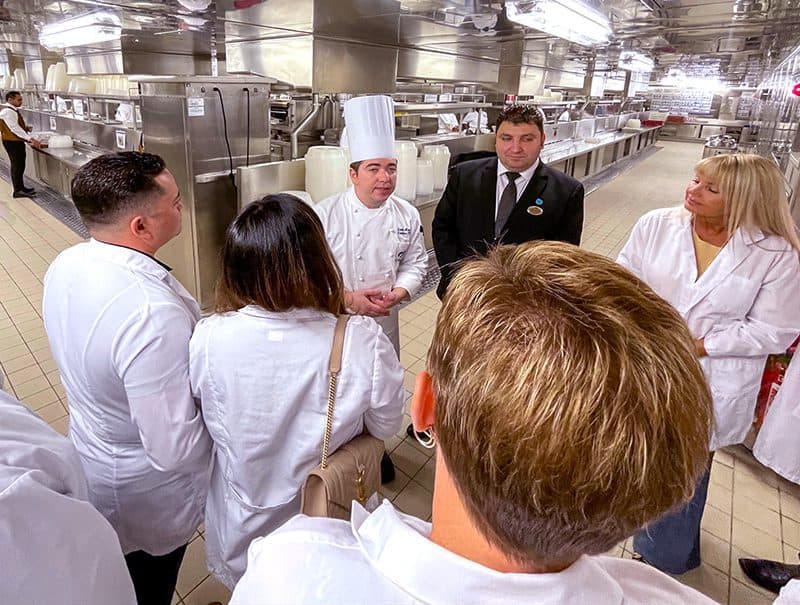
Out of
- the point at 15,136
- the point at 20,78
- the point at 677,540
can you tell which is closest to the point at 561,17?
the point at 677,540

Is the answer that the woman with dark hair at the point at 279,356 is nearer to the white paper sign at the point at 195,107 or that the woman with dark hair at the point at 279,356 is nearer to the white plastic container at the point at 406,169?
the white paper sign at the point at 195,107

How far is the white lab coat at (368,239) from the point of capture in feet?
6.62

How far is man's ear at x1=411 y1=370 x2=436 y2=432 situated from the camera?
54cm

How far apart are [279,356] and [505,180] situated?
143 cm

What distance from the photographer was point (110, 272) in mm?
1110

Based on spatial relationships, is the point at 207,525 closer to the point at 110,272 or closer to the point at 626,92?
the point at 110,272

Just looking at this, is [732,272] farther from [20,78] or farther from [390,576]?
[20,78]

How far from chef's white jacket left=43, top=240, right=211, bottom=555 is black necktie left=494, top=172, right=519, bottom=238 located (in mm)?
1330

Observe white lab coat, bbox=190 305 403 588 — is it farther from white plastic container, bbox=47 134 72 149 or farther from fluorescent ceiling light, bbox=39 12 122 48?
white plastic container, bbox=47 134 72 149

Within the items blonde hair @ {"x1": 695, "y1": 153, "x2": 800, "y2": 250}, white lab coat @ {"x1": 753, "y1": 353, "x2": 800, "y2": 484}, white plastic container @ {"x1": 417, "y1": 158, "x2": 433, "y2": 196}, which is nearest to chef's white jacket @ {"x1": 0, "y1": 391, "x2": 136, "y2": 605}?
blonde hair @ {"x1": 695, "y1": 153, "x2": 800, "y2": 250}

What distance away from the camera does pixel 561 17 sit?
14.2 feet

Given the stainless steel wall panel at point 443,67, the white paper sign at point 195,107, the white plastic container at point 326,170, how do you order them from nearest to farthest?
the white paper sign at point 195,107, the white plastic container at point 326,170, the stainless steel wall panel at point 443,67

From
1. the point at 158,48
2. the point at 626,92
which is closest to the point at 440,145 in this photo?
the point at 158,48

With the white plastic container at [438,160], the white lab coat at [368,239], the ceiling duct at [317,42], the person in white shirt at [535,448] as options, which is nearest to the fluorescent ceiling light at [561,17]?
the ceiling duct at [317,42]
